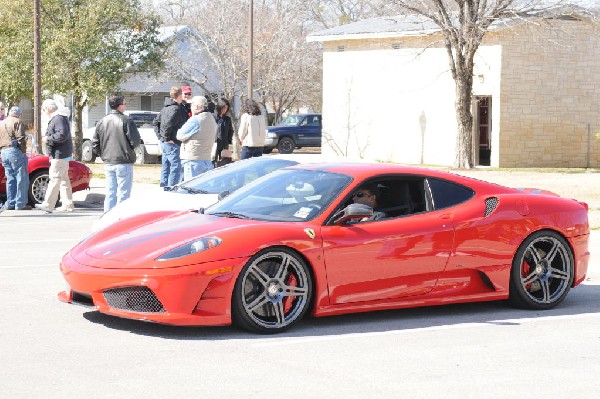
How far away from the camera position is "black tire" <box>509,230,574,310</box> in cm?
921

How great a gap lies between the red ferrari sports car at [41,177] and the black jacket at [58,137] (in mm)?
1302

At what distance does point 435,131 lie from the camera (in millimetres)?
37250

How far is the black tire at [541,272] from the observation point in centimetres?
921

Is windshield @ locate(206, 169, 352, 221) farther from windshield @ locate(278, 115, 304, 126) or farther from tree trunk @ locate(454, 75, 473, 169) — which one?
windshield @ locate(278, 115, 304, 126)

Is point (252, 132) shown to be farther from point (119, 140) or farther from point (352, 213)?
point (352, 213)

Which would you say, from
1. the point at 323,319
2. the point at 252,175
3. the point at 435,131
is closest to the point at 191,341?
the point at 323,319

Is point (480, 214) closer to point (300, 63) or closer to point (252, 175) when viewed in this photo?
point (252, 175)

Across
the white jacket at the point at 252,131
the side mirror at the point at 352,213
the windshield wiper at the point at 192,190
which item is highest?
the white jacket at the point at 252,131

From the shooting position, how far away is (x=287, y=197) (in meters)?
8.80

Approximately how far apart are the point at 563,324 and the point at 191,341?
9.66ft

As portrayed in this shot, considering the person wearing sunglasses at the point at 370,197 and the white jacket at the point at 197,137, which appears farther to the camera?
the white jacket at the point at 197,137

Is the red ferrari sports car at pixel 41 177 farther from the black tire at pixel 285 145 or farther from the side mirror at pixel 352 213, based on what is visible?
the black tire at pixel 285 145

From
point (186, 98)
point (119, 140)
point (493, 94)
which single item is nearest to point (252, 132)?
point (186, 98)

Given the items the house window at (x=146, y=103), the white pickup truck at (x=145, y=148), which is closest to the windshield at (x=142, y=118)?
the white pickup truck at (x=145, y=148)
